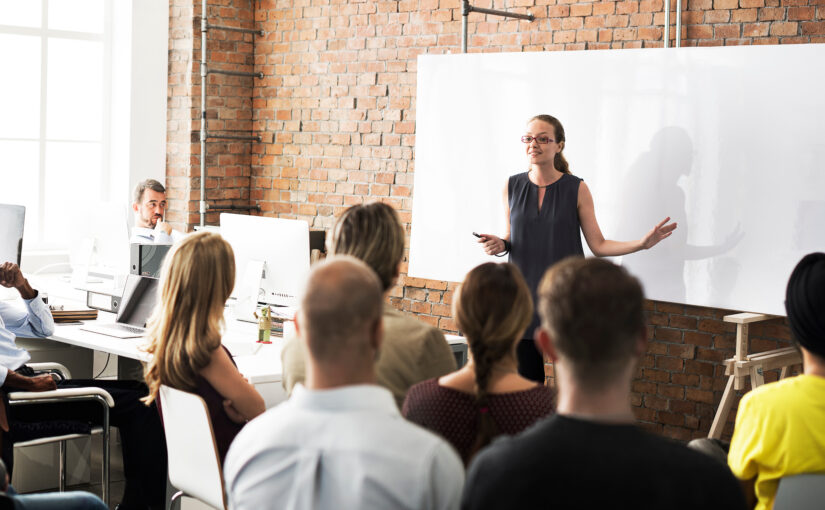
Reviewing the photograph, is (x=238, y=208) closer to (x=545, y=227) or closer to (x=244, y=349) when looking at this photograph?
(x=244, y=349)

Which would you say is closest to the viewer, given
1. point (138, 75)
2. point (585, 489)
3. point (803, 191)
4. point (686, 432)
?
point (585, 489)

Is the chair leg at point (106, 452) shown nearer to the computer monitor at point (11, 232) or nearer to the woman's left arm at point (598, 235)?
the computer monitor at point (11, 232)

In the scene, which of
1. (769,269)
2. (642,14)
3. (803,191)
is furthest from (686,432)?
(642,14)

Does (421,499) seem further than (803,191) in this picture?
No

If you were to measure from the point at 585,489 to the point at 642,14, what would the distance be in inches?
166

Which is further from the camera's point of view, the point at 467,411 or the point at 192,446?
the point at 192,446

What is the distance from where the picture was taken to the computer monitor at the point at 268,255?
4.11 metres

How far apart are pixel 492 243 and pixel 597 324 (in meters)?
2.88

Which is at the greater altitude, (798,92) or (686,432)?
(798,92)

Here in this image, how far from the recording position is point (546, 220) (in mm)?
4184

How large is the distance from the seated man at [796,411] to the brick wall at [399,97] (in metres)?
2.82

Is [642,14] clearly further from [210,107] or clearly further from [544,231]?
[210,107]

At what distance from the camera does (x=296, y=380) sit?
242 cm

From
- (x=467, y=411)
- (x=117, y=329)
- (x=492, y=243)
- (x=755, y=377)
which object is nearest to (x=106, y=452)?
(x=117, y=329)
